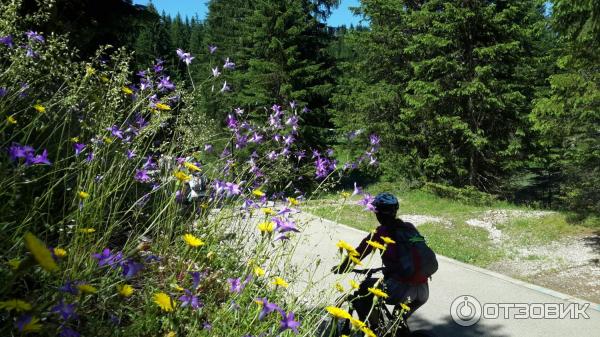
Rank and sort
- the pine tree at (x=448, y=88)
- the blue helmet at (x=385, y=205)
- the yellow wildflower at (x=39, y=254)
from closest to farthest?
the yellow wildflower at (x=39, y=254)
the blue helmet at (x=385, y=205)
the pine tree at (x=448, y=88)

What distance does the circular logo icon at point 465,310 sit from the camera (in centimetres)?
550

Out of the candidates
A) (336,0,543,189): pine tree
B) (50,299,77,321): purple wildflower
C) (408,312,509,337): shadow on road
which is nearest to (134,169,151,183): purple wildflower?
(50,299,77,321): purple wildflower

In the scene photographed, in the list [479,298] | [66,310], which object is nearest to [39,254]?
[66,310]

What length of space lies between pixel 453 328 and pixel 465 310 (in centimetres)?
66

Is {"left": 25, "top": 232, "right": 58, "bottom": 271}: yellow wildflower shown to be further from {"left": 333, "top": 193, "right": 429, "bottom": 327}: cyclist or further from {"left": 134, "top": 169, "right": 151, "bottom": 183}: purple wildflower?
{"left": 333, "top": 193, "right": 429, "bottom": 327}: cyclist

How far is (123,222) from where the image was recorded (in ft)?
9.00

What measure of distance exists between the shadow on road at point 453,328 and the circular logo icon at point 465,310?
0.12 m

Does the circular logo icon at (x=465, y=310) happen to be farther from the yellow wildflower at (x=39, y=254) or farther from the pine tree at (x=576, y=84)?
the yellow wildflower at (x=39, y=254)

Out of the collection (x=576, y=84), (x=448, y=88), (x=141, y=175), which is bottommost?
(x=141, y=175)

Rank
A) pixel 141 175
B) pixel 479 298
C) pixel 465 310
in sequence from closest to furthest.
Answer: pixel 141 175
pixel 465 310
pixel 479 298

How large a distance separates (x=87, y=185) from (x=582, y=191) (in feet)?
37.9

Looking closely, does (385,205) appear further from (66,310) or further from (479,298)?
(479,298)

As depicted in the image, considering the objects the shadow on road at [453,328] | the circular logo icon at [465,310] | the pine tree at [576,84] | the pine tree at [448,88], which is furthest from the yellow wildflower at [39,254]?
the pine tree at [448,88]

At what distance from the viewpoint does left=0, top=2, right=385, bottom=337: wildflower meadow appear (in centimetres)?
162
